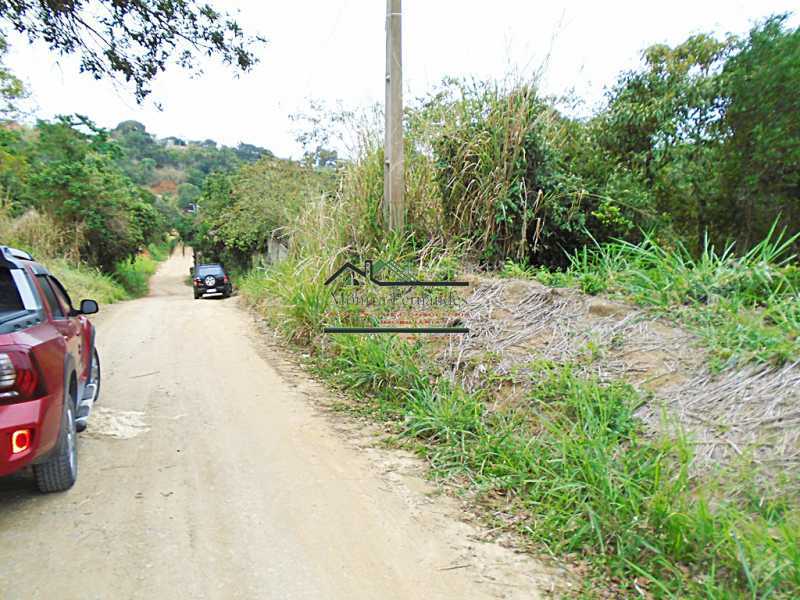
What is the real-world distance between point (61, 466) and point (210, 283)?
843 inches

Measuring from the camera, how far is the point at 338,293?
7875mm

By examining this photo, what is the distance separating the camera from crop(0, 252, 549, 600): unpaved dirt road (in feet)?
9.25

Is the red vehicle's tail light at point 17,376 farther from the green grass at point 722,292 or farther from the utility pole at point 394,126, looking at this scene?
the utility pole at point 394,126

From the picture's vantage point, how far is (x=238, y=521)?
3445 mm

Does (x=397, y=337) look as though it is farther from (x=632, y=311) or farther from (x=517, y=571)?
(x=517, y=571)

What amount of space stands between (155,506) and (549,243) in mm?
5854

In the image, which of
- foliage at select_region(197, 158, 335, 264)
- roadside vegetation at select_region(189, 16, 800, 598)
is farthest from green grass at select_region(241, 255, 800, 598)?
foliage at select_region(197, 158, 335, 264)

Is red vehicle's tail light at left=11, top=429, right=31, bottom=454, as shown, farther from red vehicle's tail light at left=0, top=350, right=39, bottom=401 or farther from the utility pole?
the utility pole

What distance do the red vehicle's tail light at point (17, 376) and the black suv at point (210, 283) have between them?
2185 cm

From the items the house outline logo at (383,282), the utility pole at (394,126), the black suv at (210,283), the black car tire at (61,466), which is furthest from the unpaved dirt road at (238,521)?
the black suv at (210,283)

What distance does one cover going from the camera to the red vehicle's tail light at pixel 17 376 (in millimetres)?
3059

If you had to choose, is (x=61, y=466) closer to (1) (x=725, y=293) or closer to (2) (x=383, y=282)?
(2) (x=383, y=282)

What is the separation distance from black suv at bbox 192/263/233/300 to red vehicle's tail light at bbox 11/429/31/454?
863 inches

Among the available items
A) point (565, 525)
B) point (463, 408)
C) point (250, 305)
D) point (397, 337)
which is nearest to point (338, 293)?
point (397, 337)
